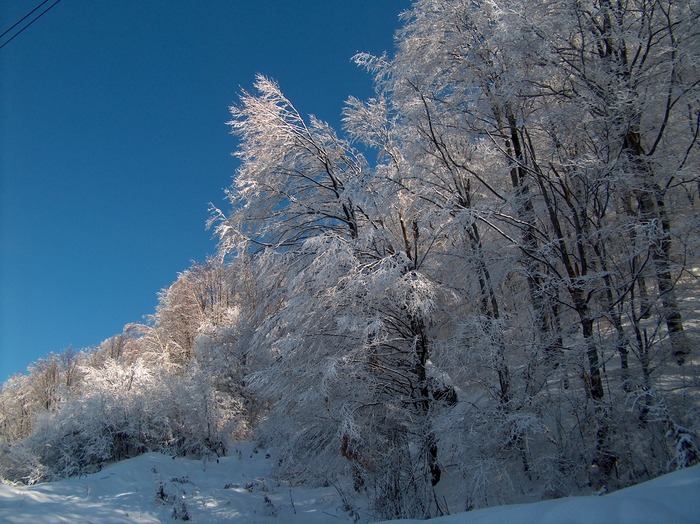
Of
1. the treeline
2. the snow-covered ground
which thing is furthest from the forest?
the snow-covered ground

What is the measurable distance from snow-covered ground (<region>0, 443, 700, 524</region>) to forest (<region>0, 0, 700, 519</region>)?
80 centimetres

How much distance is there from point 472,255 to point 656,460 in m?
4.39

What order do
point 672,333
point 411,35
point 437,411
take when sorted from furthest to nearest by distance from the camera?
point 411,35 → point 437,411 → point 672,333

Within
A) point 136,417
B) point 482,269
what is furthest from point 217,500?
point 482,269

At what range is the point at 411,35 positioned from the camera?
1062 cm

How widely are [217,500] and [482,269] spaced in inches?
288

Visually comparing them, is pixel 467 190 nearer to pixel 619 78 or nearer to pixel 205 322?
pixel 619 78

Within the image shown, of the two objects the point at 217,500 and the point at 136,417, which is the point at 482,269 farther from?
the point at 136,417

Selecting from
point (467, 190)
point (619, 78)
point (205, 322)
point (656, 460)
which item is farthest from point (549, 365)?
point (205, 322)

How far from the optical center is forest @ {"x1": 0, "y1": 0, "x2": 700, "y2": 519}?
21.3ft

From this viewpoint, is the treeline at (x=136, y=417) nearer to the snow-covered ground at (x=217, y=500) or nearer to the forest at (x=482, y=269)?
the forest at (x=482, y=269)

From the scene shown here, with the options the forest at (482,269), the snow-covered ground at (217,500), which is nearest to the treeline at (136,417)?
the forest at (482,269)

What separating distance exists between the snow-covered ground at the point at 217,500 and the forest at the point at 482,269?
0.80 metres

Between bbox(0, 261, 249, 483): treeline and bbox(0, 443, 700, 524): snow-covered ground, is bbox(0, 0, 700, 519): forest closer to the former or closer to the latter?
bbox(0, 261, 249, 483): treeline
